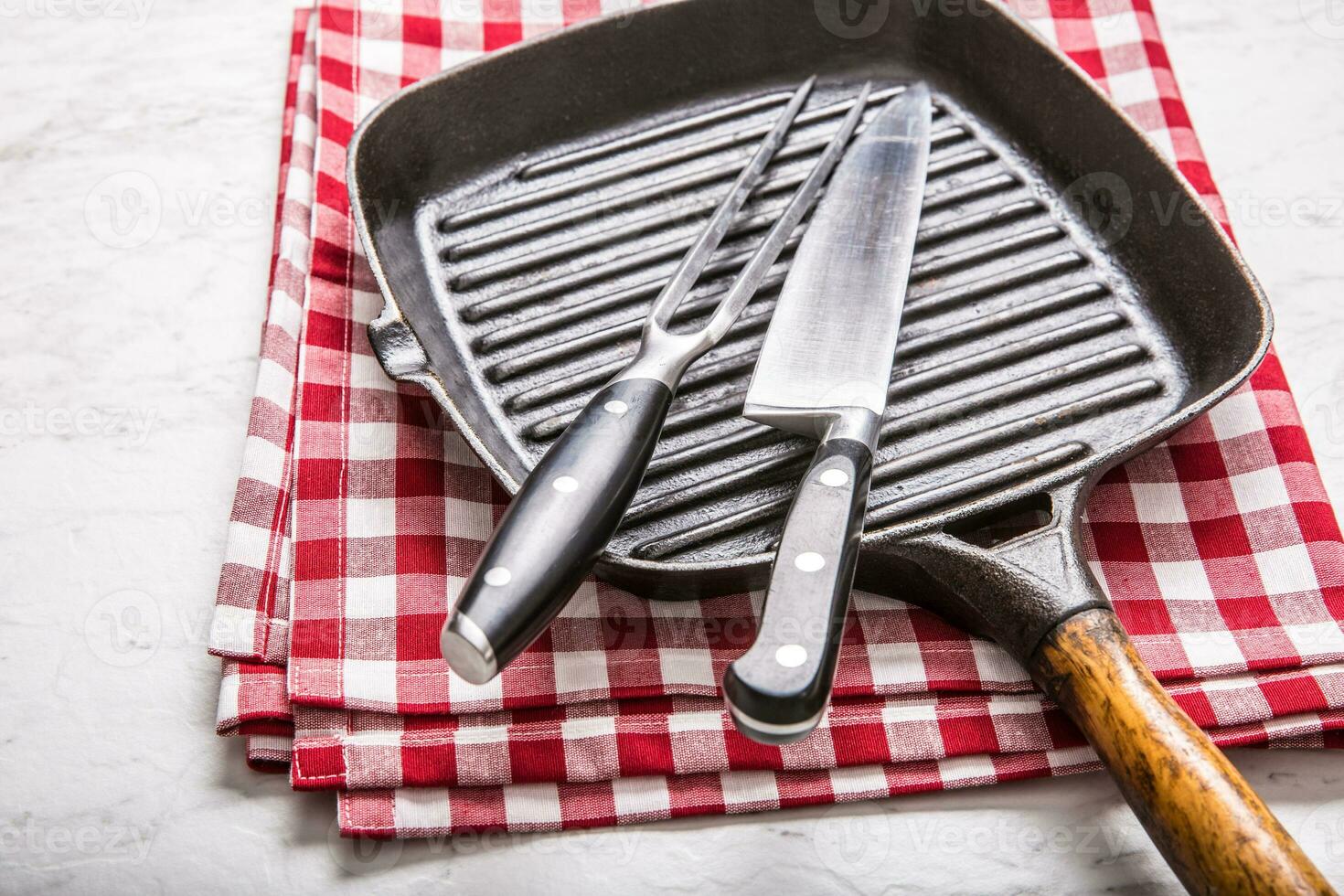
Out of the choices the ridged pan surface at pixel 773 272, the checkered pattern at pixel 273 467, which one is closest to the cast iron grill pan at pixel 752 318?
the ridged pan surface at pixel 773 272

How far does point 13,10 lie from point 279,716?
2.87 ft

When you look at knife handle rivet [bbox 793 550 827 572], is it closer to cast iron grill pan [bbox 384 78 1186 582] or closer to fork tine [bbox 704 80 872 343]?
cast iron grill pan [bbox 384 78 1186 582]

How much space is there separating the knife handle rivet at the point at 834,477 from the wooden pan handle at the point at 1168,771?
156 millimetres

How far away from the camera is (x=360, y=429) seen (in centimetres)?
82

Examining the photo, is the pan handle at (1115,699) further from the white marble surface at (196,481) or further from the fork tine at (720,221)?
the fork tine at (720,221)

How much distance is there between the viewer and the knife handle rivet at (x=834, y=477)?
620 millimetres

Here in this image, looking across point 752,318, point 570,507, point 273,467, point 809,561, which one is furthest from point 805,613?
point 273,467

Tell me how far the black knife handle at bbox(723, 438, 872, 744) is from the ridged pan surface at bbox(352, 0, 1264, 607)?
0.08 metres

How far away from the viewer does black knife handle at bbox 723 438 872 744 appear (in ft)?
1.73

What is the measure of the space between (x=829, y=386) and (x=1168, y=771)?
291 mm

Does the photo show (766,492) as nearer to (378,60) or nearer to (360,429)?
(360,429)

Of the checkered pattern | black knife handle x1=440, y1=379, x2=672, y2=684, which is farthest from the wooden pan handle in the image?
the checkered pattern

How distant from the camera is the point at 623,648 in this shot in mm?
731

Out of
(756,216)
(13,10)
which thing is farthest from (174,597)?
(13,10)
